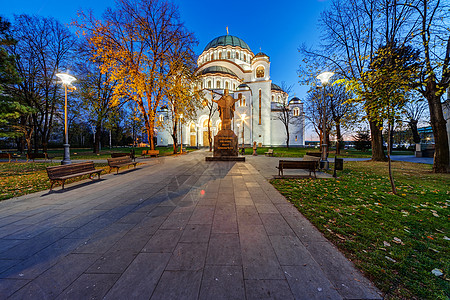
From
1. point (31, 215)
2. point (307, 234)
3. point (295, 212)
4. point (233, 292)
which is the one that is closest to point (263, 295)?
point (233, 292)

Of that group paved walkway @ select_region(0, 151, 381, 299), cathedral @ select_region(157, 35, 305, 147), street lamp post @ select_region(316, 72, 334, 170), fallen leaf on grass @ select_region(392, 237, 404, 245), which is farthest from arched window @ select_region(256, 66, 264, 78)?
fallen leaf on grass @ select_region(392, 237, 404, 245)

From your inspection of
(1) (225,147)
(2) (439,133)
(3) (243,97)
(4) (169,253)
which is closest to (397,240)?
(4) (169,253)

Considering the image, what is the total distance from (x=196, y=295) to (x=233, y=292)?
40cm

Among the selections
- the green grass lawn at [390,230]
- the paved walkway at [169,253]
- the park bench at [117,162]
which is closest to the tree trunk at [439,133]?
the green grass lawn at [390,230]

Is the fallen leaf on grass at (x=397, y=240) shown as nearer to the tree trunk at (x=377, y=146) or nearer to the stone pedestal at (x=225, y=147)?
the stone pedestal at (x=225, y=147)

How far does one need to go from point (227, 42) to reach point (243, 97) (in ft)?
63.0

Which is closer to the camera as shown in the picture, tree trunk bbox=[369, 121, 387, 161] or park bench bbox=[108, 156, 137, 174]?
park bench bbox=[108, 156, 137, 174]

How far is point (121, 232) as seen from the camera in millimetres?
2920

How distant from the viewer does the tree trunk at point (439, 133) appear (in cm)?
827

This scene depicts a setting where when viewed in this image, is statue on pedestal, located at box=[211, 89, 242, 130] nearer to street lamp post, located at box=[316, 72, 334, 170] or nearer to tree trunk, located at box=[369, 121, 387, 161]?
street lamp post, located at box=[316, 72, 334, 170]

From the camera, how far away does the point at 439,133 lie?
8.33 meters

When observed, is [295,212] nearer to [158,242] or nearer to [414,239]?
[414,239]

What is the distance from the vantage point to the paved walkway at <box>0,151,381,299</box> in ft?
5.72

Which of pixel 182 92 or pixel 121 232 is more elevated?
pixel 182 92
